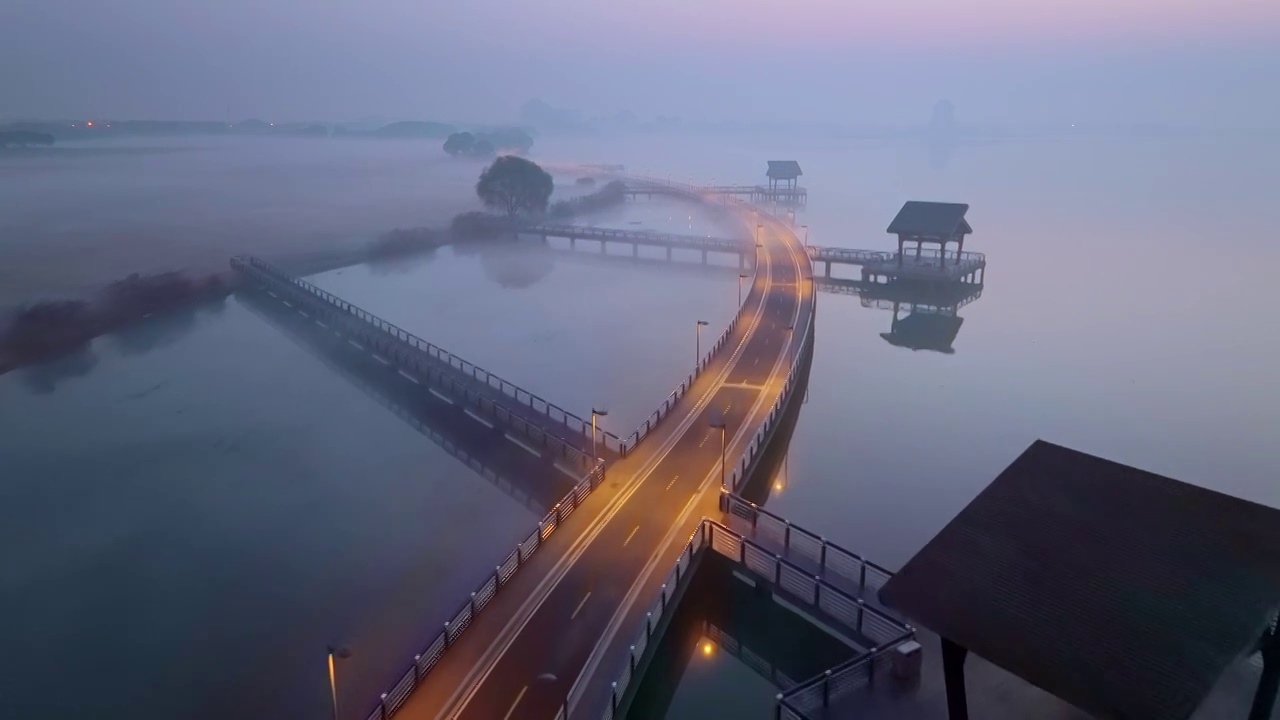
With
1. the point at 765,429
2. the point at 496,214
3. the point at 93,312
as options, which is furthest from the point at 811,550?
the point at 496,214

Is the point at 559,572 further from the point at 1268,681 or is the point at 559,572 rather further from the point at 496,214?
the point at 496,214

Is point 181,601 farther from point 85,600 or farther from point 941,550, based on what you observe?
point 941,550

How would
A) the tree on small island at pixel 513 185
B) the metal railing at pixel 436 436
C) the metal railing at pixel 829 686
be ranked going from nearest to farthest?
the metal railing at pixel 829 686
the metal railing at pixel 436 436
the tree on small island at pixel 513 185

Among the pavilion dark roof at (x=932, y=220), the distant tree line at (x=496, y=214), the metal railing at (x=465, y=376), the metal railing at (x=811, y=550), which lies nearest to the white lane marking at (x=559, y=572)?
the metal railing at (x=465, y=376)

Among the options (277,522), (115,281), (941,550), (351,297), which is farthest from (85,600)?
(115,281)

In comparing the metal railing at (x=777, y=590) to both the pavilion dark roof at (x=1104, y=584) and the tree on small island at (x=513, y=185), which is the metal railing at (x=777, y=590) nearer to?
the pavilion dark roof at (x=1104, y=584)
